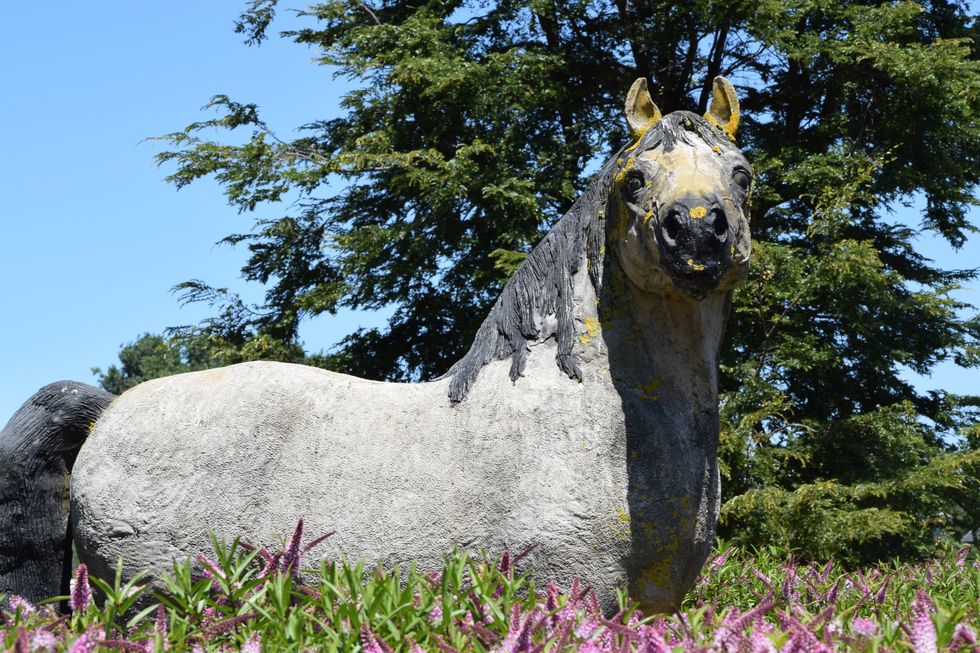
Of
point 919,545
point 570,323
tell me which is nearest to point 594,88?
point 919,545

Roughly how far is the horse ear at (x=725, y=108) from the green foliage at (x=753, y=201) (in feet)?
18.7

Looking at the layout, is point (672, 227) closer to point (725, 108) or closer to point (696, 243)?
point (696, 243)

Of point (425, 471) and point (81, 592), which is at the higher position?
point (425, 471)

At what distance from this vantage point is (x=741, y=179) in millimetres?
3525

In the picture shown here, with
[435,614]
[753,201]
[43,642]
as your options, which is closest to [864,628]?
[435,614]

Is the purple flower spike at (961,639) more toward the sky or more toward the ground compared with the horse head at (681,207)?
more toward the ground

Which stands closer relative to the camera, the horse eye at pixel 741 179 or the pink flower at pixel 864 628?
the pink flower at pixel 864 628

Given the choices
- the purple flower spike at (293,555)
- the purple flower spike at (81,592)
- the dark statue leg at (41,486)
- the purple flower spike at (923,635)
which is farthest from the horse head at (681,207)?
the dark statue leg at (41,486)

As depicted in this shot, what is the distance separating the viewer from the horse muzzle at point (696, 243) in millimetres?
3174

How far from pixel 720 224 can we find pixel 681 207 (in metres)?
0.14

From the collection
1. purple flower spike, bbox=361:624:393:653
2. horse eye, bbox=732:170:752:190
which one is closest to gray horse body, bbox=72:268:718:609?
horse eye, bbox=732:170:752:190

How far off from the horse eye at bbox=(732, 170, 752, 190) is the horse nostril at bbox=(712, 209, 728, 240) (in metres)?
0.34

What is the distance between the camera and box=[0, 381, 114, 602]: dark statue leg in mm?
4078

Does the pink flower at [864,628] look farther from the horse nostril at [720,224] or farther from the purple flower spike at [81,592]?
the purple flower spike at [81,592]
